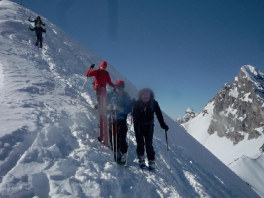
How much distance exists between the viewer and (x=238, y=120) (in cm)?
15988

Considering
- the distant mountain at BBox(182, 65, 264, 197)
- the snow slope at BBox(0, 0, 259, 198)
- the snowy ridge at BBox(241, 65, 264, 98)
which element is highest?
the snowy ridge at BBox(241, 65, 264, 98)

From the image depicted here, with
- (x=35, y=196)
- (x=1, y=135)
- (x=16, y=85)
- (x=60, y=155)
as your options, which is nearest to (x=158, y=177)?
(x=60, y=155)

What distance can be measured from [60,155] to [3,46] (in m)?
12.1

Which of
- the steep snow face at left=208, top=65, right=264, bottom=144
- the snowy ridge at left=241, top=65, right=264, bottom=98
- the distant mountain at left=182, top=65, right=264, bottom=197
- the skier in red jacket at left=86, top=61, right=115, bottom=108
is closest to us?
the skier in red jacket at left=86, top=61, right=115, bottom=108

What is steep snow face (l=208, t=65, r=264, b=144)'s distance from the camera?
477 feet

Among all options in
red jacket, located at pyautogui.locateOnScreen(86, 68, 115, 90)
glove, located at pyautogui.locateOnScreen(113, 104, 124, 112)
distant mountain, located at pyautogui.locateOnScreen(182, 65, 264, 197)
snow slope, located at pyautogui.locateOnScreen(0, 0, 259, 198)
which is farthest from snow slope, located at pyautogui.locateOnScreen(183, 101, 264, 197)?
glove, located at pyautogui.locateOnScreen(113, 104, 124, 112)

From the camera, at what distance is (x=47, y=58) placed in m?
16.3

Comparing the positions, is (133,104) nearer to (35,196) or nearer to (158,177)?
(158,177)

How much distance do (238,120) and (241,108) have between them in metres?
9.77

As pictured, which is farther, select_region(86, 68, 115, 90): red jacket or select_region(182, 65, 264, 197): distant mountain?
select_region(182, 65, 264, 197): distant mountain

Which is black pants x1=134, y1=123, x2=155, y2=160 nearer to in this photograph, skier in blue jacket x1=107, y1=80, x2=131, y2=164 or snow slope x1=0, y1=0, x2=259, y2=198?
skier in blue jacket x1=107, y1=80, x2=131, y2=164

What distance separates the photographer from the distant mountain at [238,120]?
136625mm

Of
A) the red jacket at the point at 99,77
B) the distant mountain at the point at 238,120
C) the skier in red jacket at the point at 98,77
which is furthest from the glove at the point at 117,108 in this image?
the distant mountain at the point at 238,120

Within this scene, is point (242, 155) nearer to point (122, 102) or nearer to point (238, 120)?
point (238, 120)
